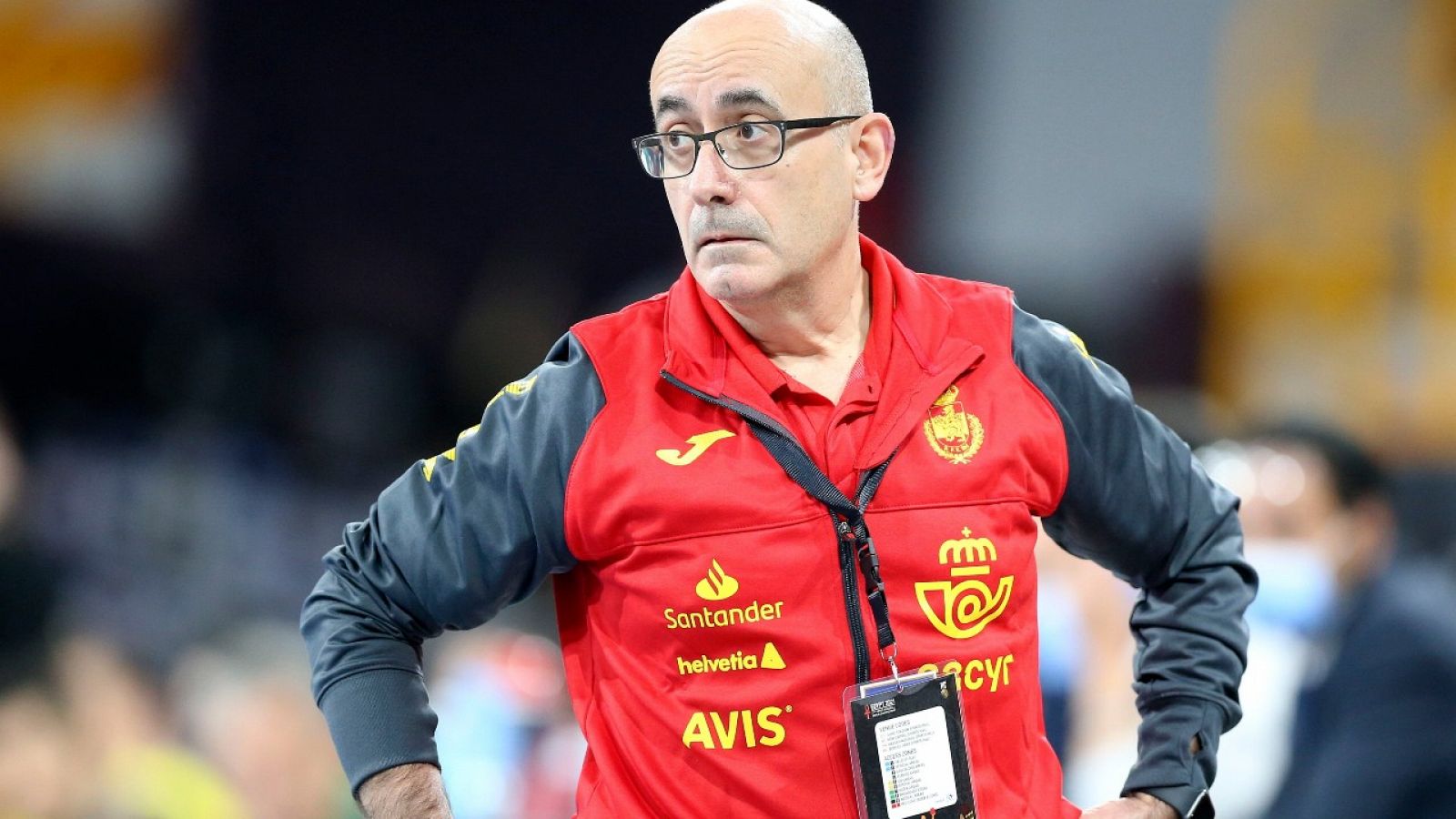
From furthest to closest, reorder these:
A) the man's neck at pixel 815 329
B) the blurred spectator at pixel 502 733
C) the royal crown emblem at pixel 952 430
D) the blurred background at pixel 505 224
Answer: the blurred background at pixel 505 224, the blurred spectator at pixel 502 733, the man's neck at pixel 815 329, the royal crown emblem at pixel 952 430

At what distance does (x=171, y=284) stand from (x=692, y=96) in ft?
21.8

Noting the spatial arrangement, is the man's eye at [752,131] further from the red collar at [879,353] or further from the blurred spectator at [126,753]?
the blurred spectator at [126,753]

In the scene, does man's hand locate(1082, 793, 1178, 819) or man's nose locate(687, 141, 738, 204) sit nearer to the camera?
man's nose locate(687, 141, 738, 204)

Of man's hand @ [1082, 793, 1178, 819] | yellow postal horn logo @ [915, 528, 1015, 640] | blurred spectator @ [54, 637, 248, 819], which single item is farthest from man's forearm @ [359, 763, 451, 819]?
blurred spectator @ [54, 637, 248, 819]

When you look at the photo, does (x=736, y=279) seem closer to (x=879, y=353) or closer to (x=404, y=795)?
(x=879, y=353)

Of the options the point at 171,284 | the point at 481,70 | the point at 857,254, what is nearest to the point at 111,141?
the point at 171,284

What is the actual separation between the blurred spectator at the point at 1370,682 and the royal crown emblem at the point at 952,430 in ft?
7.33

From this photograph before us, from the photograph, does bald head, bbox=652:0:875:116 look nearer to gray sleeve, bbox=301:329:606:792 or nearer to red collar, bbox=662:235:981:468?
red collar, bbox=662:235:981:468

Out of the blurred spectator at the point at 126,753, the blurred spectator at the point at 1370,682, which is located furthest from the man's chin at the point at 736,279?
the blurred spectator at the point at 1370,682

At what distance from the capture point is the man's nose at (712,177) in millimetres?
1947

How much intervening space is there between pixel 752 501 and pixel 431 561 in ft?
1.27

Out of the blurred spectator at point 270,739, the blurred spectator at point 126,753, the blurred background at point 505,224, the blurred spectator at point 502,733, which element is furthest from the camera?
the blurred background at point 505,224

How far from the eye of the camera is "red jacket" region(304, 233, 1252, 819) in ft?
6.23

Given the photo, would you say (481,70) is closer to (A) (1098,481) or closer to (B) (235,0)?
(B) (235,0)
